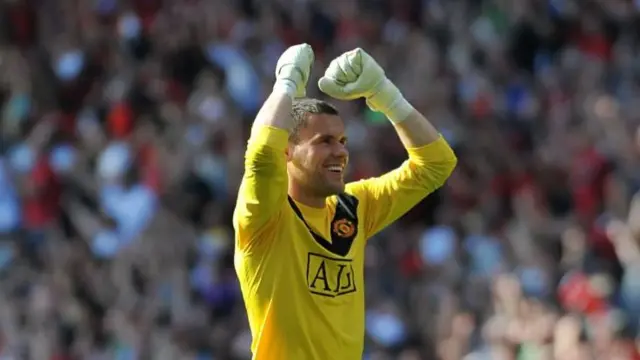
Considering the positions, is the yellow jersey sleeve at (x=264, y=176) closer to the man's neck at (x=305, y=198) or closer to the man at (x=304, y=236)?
the man at (x=304, y=236)

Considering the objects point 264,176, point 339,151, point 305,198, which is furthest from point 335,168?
point 264,176

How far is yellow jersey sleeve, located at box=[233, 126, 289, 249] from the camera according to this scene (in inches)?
227

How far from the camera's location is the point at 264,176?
579 cm

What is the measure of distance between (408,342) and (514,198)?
1704mm

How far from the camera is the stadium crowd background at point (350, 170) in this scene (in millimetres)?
11711

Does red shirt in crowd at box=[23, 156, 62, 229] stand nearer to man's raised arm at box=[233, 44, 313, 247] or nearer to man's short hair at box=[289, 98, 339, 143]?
man's short hair at box=[289, 98, 339, 143]

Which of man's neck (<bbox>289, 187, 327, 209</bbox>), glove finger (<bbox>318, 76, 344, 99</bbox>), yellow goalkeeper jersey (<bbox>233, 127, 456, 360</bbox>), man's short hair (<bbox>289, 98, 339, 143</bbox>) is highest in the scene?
glove finger (<bbox>318, 76, 344, 99</bbox>)

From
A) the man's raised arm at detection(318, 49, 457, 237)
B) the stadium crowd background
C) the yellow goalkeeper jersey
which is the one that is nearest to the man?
the yellow goalkeeper jersey

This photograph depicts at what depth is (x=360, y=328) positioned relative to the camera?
6.29 meters

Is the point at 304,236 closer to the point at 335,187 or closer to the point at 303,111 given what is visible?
the point at 335,187

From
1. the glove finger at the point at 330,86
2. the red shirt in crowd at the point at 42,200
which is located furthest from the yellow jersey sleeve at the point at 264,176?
the red shirt in crowd at the point at 42,200

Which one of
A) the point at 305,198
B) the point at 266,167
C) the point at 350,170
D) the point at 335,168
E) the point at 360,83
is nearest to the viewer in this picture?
the point at 266,167

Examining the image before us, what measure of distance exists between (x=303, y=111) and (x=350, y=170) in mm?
6647

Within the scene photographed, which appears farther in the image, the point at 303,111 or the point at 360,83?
the point at 360,83
